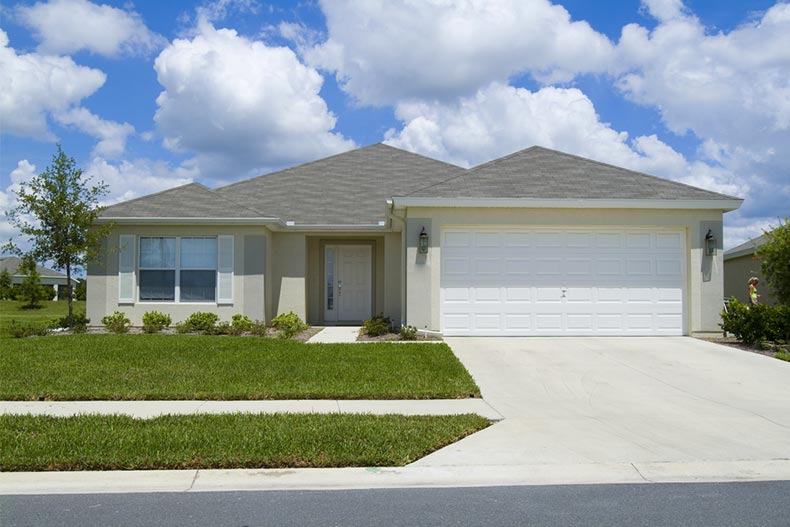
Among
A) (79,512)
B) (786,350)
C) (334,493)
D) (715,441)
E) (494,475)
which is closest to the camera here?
(79,512)

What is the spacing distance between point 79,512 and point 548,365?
317 inches

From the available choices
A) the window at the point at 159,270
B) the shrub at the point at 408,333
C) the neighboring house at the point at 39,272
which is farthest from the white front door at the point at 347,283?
the neighboring house at the point at 39,272

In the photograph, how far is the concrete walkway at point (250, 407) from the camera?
7.73 m

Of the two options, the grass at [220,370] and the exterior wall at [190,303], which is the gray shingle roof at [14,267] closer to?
the exterior wall at [190,303]

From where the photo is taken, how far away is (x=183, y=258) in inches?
665

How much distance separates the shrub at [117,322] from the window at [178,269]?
2.37 feet

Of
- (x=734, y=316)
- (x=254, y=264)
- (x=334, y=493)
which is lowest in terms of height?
(x=334, y=493)

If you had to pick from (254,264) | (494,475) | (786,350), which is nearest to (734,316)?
(786,350)

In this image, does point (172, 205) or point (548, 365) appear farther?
point (172, 205)

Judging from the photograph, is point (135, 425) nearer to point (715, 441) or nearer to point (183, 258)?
point (715, 441)

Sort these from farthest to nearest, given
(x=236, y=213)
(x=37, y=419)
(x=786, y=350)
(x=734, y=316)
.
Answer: (x=236, y=213) → (x=734, y=316) → (x=786, y=350) → (x=37, y=419)

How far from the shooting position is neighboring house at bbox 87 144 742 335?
1438 centimetres

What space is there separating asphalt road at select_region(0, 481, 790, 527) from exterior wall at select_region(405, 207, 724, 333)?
29.4 feet

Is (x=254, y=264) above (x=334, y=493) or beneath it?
above
